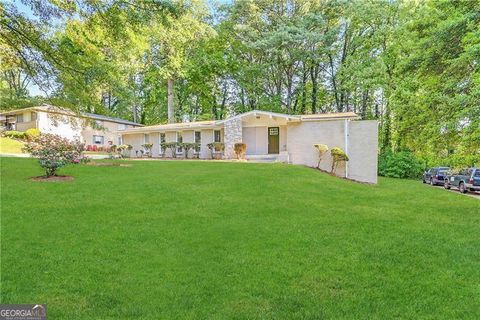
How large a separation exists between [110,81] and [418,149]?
8.47 m

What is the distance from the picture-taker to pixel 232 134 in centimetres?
2248

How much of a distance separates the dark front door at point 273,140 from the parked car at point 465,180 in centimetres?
1061

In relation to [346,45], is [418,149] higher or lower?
lower

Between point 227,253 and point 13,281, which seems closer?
point 13,281

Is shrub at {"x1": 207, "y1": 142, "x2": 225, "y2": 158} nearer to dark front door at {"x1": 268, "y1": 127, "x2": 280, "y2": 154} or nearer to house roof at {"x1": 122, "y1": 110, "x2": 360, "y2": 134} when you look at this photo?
house roof at {"x1": 122, "y1": 110, "x2": 360, "y2": 134}

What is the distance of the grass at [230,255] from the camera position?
397 centimetres

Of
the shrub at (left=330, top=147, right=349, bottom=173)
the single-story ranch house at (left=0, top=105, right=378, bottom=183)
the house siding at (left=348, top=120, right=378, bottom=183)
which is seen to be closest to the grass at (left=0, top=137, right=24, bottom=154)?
the single-story ranch house at (left=0, top=105, right=378, bottom=183)

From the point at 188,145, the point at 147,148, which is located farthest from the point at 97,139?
the point at 188,145

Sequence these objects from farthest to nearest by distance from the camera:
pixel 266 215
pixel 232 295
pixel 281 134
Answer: pixel 281 134, pixel 266 215, pixel 232 295

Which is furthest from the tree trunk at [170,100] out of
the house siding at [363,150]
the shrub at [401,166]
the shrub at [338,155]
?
the shrub at [401,166]

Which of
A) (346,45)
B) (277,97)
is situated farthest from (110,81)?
(346,45)

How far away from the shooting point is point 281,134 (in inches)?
893

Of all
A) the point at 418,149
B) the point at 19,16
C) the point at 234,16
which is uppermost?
the point at 234,16

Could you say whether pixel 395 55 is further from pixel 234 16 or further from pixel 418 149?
pixel 418 149
